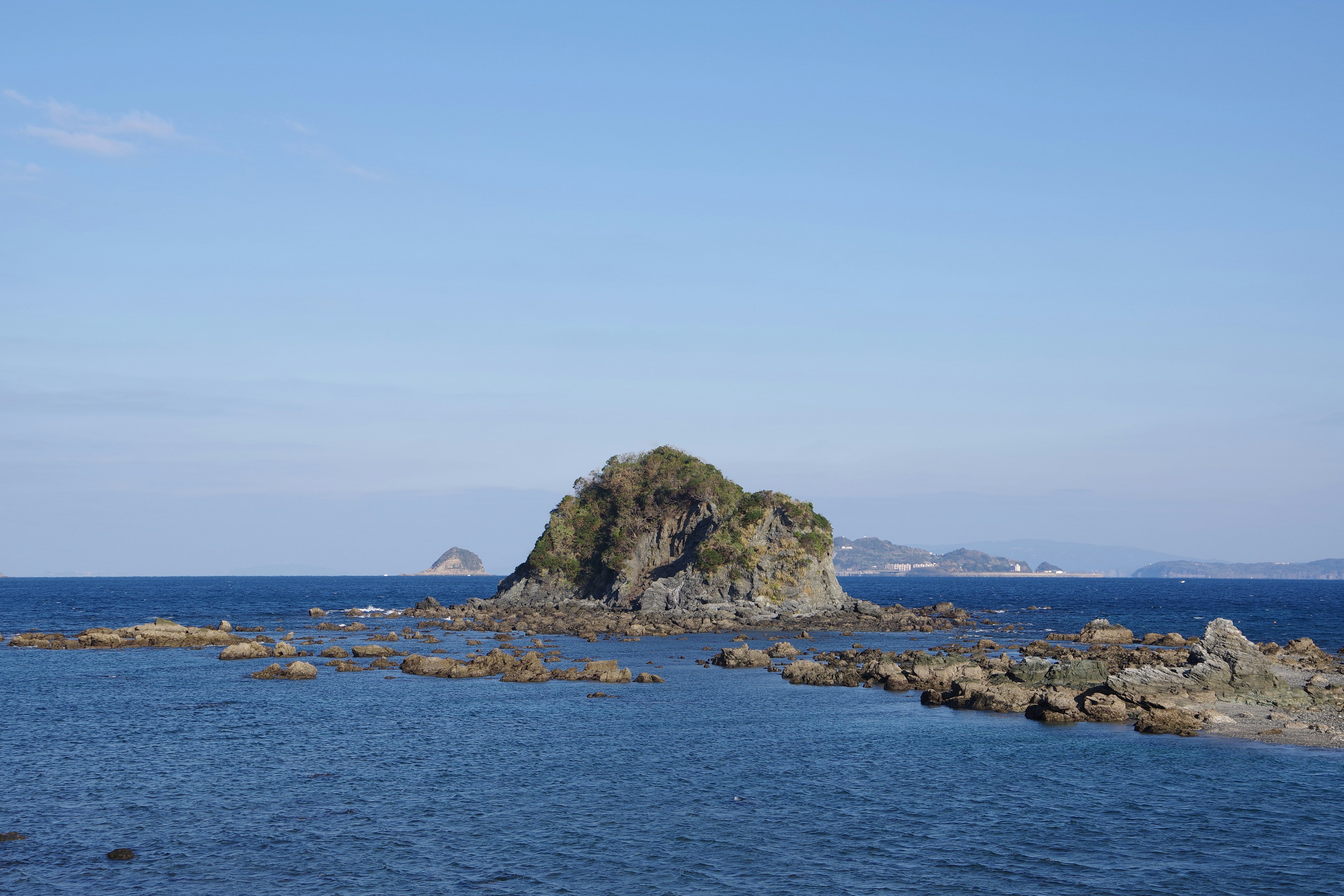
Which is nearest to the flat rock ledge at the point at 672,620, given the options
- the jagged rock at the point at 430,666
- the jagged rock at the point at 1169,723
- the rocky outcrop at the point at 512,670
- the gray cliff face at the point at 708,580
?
the gray cliff face at the point at 708,580

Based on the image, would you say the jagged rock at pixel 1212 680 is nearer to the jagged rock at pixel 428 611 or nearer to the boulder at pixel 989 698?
the boulder at pixel 989 698

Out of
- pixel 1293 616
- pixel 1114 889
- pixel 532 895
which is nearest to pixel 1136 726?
pixel 1114 889

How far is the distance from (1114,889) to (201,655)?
80111 millimetres

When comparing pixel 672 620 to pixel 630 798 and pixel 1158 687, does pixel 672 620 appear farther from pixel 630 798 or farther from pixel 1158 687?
pixel 630 798

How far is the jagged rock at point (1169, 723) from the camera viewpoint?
48500mm

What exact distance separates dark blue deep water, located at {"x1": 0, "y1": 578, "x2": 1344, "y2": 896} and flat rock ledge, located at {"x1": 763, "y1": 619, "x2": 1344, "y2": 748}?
7.63 feet

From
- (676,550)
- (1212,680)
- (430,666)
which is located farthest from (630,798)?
(676,550)

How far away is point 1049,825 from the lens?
3356 centimetres

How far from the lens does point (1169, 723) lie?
48.7 metres

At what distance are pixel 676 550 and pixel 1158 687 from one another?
89.3 meters

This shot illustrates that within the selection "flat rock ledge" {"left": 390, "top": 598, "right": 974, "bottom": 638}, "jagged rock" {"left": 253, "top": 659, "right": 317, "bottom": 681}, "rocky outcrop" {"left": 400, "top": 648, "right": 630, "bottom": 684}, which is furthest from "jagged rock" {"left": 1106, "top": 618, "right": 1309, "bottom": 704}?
"flat rock ledge" {"left": 390, "top": 598, "right": 974, "bottom": 638}

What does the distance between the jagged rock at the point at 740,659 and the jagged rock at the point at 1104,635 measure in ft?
132

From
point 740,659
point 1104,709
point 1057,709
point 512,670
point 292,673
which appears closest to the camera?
point 1104,709

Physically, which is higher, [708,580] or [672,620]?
[708,580]
